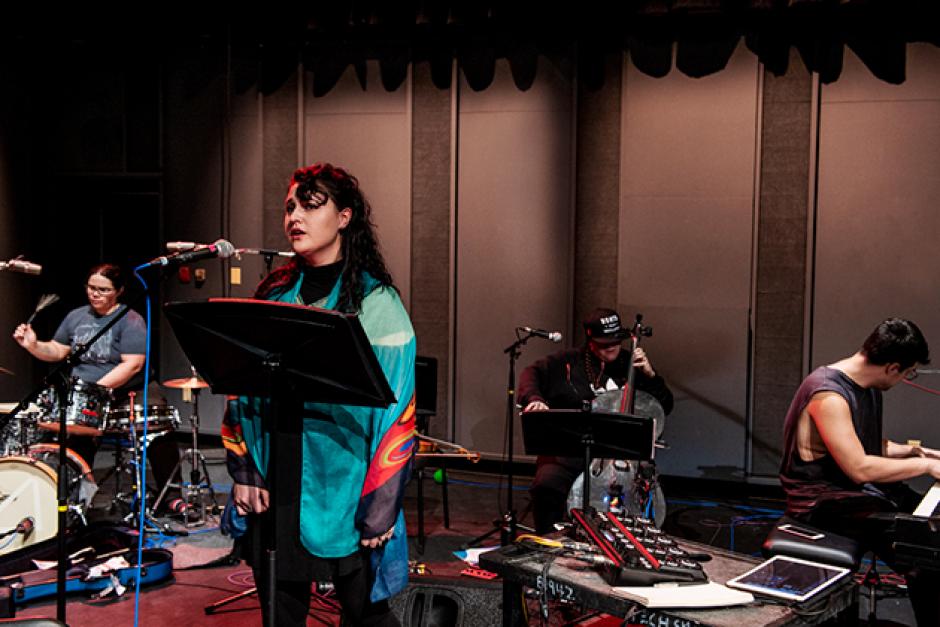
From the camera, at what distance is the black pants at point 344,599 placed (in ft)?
8.07

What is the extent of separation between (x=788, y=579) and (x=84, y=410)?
386cm

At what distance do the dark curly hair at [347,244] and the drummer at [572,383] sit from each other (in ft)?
6.97

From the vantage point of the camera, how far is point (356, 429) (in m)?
2.41

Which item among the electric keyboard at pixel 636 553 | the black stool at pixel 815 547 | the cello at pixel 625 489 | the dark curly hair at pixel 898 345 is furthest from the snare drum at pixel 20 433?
the dark curly hair at pixel 898 345

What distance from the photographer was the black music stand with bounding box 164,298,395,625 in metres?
2.12

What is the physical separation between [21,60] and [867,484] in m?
7.48

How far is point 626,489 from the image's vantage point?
14.4ft

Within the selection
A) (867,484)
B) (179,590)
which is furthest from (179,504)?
(867,484)

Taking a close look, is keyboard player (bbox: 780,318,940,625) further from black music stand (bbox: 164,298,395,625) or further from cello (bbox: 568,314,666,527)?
black music stand (bbox: 164,298,395,625)

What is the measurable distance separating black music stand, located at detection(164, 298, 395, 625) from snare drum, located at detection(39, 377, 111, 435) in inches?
118

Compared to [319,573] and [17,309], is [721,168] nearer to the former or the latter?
[319,573]

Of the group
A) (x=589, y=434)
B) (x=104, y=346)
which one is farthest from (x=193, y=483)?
(x=589, y=434)

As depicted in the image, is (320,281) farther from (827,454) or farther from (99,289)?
(99,289)

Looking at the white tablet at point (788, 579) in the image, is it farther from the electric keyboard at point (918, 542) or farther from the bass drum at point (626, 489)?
the bass drum at point (626, 489)
